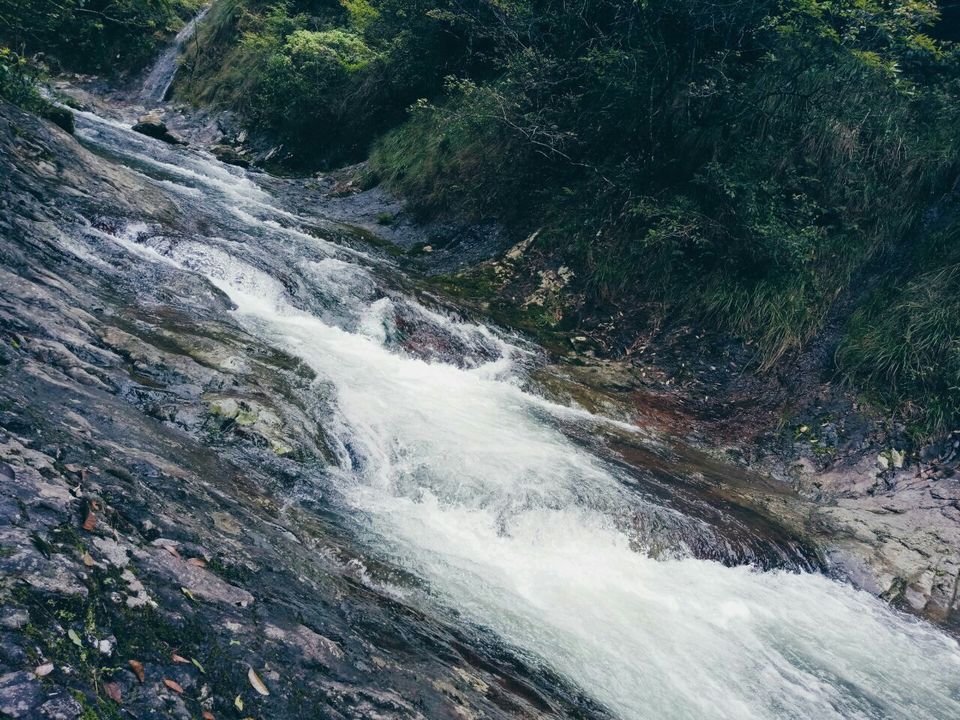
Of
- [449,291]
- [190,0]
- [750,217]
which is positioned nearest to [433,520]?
[449,291]

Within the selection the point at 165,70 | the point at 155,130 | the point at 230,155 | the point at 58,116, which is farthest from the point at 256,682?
the point at 165,70

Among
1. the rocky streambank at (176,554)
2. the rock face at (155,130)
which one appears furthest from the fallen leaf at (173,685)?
the rock face at (155,130)

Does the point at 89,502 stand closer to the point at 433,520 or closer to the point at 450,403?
the point at 433,520

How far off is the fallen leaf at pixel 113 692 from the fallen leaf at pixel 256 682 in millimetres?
433

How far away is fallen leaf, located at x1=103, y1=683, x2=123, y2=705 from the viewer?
1825mm

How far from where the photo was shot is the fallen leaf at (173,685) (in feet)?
6.53

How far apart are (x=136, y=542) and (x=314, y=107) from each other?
17406mm

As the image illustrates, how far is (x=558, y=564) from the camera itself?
5117 mm

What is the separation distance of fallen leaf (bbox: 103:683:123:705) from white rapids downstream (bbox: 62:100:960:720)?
1.99 metres

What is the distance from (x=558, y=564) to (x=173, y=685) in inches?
138

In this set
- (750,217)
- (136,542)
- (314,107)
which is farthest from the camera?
(314,107)

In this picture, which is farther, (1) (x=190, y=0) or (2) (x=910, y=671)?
(1) (x=190, y=0)

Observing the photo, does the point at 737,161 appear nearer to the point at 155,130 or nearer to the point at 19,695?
the point at 19,695

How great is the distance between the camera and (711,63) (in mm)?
10703
